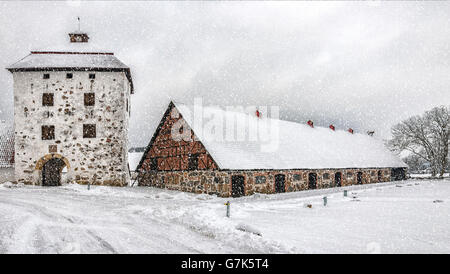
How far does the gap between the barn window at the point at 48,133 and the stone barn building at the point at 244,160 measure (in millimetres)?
8304

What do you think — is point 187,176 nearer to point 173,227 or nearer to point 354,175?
point 173,227

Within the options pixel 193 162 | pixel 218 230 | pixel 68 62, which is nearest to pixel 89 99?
pixel 68 62

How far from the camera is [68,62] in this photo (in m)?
26.9

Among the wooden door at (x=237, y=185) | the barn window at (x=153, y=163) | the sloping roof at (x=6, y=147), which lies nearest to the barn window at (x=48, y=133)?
the sloping roof at (x=6, y=147)

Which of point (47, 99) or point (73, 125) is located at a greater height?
point (47, 99)

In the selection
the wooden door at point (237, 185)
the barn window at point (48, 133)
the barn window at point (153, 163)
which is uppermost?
the barn window at point (48, 133)

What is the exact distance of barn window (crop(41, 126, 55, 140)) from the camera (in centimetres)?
2562

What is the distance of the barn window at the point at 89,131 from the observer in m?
26.2

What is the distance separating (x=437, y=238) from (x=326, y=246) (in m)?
A: 3.73

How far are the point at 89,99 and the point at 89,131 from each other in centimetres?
302

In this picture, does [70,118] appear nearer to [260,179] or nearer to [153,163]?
[153,163]

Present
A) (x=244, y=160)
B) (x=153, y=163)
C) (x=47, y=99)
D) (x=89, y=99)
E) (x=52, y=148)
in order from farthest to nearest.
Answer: (x=153, y=163) → (x=89, y=99) → (x=47, y=99) → (x=52, y=148) → (x=244, y=160)

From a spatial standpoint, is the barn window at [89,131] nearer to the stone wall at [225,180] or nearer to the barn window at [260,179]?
the stone wall at [225,180]

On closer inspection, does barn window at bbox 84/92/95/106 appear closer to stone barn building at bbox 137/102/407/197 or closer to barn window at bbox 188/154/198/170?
stone barn building at bbox 137/102/407/197
